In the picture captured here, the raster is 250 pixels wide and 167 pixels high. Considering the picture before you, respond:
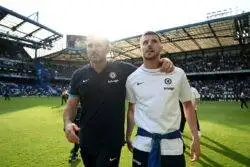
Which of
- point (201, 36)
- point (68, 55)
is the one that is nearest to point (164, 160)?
point (201, 36)

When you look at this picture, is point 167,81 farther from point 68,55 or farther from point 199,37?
point 68,55

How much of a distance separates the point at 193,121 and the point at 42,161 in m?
6.06

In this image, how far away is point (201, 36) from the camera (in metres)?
47.7

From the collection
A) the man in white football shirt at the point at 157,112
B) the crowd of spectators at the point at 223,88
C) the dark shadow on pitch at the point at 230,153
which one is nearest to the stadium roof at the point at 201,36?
the crowd of spectators at the point at 223,88

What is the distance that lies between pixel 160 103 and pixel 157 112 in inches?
4.4

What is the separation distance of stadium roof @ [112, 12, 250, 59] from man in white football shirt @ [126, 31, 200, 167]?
37746 millimetres

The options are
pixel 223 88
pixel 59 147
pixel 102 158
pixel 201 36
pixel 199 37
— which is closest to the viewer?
pixel 102 158

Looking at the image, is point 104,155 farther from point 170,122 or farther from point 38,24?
point 38,24

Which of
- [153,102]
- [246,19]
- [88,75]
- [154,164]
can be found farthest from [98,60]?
[246,19]

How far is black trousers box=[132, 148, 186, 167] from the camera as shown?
3590 mm

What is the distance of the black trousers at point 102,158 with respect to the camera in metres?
4.13

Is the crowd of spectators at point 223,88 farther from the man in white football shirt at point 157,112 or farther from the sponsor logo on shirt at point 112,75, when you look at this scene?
the man in white football shirt at point 157,112

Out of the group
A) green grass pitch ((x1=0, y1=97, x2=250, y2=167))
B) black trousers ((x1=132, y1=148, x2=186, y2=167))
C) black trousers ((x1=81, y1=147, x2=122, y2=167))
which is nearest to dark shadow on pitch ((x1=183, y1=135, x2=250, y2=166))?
green grass pitch ((x1=0, y1=97, x2=250, y2=167))

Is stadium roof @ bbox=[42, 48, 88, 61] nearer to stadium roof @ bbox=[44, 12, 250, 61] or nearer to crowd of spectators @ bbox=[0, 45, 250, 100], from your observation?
crowd of spectators @ bbox=[0, 45, 250, 100]
